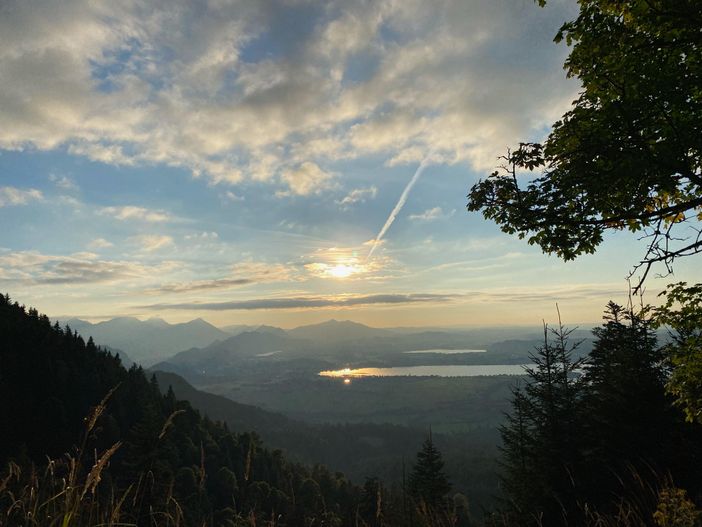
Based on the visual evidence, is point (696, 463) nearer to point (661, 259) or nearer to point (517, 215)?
point (661, 259)

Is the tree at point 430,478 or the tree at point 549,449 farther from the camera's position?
the tree at point 430,478

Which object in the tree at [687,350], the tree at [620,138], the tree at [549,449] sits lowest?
the tree at [549,449]

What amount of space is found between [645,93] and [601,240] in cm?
268

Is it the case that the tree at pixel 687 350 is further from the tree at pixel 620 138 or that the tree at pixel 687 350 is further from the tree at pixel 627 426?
the tree at pixel 627 426

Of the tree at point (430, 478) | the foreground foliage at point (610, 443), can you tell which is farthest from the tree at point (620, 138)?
the tree at point (430, 478)

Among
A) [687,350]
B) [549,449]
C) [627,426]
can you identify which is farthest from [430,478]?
[687,350]

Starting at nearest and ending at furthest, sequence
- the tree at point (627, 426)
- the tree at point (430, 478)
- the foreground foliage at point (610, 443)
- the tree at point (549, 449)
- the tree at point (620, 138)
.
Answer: the tree at point (620, 138)
the foreground foliage at point (610, 443)
the tree at point (627, 426)
the tree at point (549, 449)
the tree at point (430, 478)

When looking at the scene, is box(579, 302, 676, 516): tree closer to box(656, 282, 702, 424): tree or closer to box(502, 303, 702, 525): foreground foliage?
box(502, 303, 702, 525): foreground foliage

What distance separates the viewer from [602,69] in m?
7.30

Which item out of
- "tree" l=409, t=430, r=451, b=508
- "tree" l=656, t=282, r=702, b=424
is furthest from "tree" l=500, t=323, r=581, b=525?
"tree" l=409, t=430, r=451, b=508

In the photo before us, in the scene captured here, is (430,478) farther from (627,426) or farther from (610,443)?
(627,426)

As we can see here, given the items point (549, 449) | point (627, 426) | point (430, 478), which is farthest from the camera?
point (430, 478)

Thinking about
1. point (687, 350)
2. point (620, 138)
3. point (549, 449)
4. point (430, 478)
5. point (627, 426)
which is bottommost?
point (430, 478)

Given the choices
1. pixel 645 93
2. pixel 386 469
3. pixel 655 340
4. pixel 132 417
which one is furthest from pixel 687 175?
pixel 386 469
